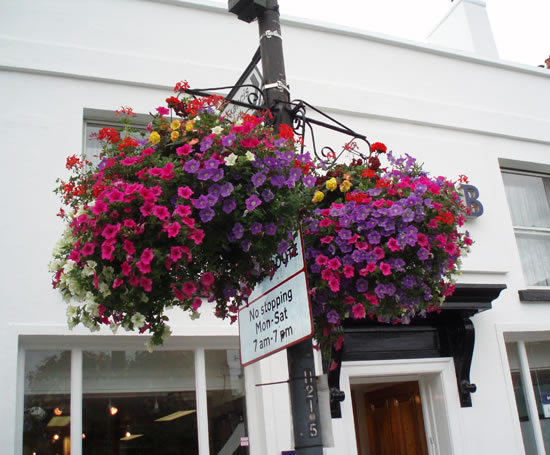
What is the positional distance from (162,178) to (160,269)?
425 millimetres

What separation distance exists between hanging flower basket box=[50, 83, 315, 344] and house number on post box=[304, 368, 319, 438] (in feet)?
1.87

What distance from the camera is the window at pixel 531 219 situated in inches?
305

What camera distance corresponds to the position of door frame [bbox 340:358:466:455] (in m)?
6.21

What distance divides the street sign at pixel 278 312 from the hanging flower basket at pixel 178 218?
0.32 feet

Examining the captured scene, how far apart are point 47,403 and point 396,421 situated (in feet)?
13.8

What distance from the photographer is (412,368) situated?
21.0ft

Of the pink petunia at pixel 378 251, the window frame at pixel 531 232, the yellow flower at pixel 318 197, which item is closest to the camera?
the pink petunia at pixel 378 251

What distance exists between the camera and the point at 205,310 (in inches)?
221

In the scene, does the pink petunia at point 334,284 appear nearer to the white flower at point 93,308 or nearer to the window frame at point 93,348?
the white flower at point 93,308

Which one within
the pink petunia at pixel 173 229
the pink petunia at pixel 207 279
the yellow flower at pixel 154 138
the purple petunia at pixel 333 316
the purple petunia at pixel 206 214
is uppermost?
the yellow flower at pixel 154 138

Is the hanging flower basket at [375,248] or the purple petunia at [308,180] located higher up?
the purple petunia at [308,180]

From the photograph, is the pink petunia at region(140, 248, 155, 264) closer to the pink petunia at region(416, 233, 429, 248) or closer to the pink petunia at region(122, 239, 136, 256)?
the pink petunia at region(122, 239, 136, 256)

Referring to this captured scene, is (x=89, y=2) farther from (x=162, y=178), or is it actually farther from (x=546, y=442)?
(x=546, y=442)

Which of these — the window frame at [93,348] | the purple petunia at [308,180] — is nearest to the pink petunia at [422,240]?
the purple petunia at [308,180]
